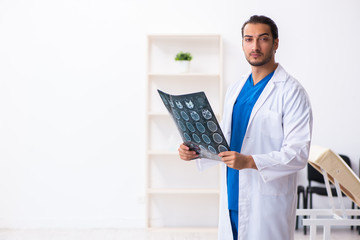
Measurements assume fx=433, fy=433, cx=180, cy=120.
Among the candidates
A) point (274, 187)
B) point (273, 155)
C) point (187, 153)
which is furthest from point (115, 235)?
point (273, 155)

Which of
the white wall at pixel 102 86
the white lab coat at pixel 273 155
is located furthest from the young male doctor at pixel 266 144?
the white wall at pixel 102 86

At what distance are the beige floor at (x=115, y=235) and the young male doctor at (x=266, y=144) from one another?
189 centimetres

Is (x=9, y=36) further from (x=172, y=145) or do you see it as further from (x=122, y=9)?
(x=172, y=145)

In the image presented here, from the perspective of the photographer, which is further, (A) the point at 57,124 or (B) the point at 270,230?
(A) the point at 57,124

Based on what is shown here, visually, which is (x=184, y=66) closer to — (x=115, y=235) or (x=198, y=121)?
(x=115, y=235)

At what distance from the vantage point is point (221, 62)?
3.61m

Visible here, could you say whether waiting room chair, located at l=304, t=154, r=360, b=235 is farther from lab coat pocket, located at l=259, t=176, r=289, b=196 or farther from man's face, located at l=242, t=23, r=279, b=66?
man's face, located at l=242, t=23, r=279, b=66

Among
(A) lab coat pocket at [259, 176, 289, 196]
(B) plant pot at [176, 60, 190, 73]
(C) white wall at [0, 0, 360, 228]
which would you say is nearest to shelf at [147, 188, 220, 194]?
(C) white wall at [0, 0, 360, 228]

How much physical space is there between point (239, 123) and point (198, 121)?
283 mm

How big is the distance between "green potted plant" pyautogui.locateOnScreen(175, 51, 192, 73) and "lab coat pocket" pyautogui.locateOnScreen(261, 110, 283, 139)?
2041mm

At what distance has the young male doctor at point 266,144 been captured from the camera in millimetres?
1577

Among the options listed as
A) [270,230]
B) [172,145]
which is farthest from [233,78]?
[270,230]

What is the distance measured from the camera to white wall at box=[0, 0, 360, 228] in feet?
12.3

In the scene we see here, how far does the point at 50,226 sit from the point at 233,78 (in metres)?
2.06
